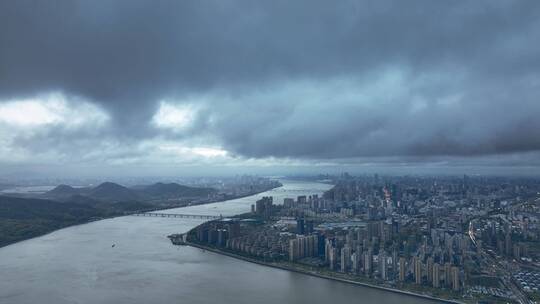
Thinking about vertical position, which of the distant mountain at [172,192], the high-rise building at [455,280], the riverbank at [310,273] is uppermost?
the distant mountain at [172,192]

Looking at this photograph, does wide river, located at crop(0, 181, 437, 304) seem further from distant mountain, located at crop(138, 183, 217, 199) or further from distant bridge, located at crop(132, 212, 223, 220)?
distant mountain, located at crop(138, 183, 217, 199)

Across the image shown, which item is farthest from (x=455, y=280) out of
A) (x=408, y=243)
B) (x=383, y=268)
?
(x=408, y=243)

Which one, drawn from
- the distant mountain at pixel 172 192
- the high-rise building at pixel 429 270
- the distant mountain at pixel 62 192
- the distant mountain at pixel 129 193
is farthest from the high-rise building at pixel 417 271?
the distant mountain at pixel 62 192

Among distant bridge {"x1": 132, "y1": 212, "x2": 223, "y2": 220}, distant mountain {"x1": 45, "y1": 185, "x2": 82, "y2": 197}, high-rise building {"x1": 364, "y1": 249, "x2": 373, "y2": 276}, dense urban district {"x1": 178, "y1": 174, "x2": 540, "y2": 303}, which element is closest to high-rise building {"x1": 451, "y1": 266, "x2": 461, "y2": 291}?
dense urban district {"x1": 178, "y1": 174, "x2": 540, "y2": 303}

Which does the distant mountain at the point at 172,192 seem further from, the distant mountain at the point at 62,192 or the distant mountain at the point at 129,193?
the distant mountain at the point at 62,192

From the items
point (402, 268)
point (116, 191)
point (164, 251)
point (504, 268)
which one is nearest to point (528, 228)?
point (504, 268)

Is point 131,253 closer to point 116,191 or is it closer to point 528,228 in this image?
point 528,228
